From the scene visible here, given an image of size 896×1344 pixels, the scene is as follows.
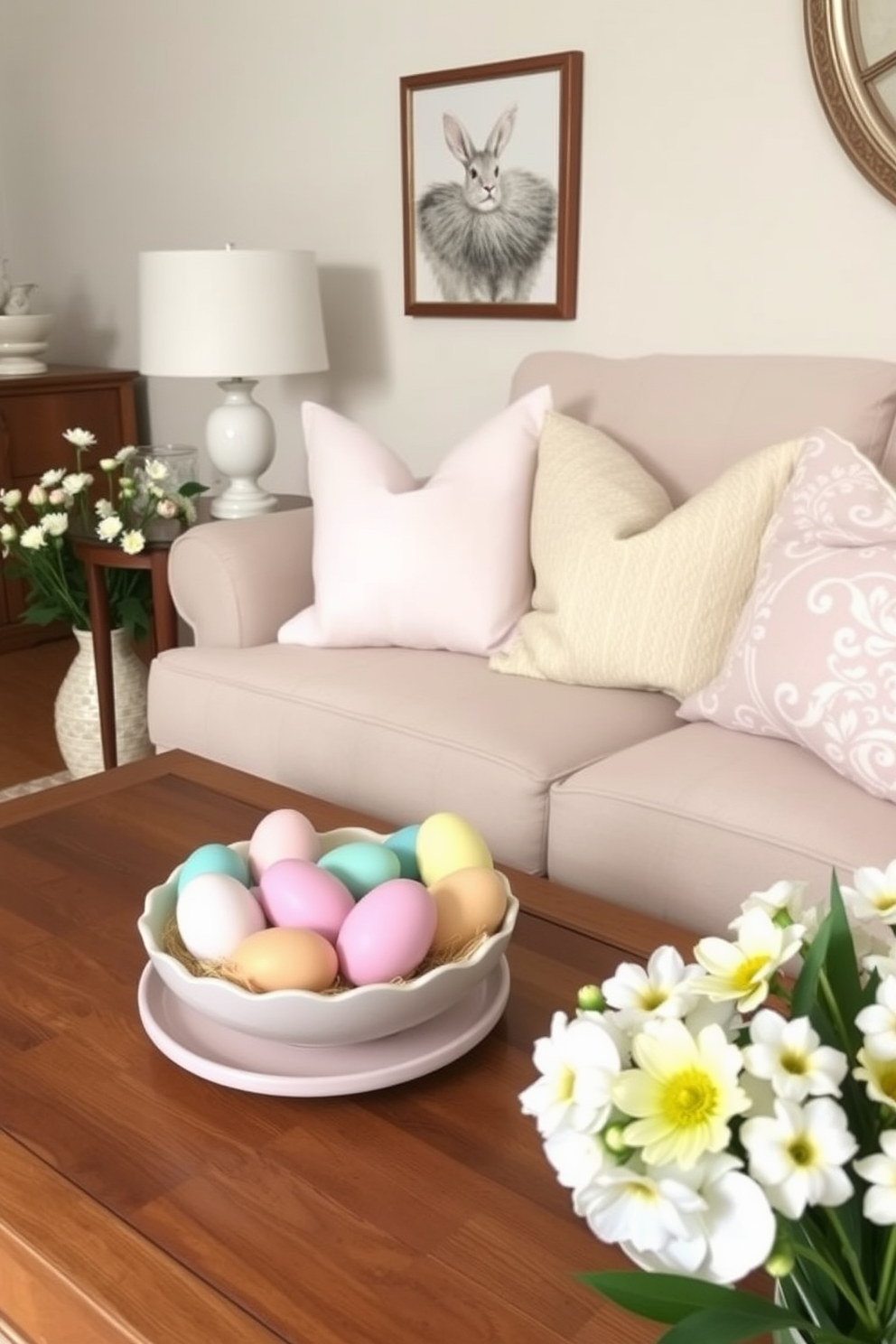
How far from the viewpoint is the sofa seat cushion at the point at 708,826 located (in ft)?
4.79

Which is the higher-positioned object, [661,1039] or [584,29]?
[584,29]

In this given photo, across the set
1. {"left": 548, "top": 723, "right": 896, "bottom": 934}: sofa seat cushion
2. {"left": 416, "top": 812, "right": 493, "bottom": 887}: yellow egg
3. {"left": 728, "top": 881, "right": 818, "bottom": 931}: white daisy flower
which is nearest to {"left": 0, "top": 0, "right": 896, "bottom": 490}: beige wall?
{"left": 548, "top": 723, "right": 896, "bottom": 934}: sofa seat cushion

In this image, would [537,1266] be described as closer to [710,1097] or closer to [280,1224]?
[280,1224]

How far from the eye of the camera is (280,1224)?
2.93 ft

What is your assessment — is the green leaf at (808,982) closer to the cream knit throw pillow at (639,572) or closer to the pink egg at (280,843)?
the pink egg at (280,843)

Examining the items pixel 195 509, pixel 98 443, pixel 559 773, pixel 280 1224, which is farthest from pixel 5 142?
pixel 280 1224

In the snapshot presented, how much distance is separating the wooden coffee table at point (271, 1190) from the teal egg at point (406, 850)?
13 cm

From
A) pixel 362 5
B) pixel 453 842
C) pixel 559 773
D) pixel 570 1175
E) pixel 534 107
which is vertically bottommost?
pixel 559 773

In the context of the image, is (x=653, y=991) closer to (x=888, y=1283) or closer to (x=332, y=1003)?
(x=888, y=1283)

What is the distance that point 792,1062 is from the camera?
1.74ft

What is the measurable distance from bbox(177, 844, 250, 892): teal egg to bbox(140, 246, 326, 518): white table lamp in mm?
1713

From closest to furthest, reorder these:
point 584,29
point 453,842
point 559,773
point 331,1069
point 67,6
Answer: point 331,1069, point 453,842, point 559,773, point 584,29, point 67,6

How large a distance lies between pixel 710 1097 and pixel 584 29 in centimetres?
247

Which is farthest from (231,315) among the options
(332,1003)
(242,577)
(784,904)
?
(784,904)
